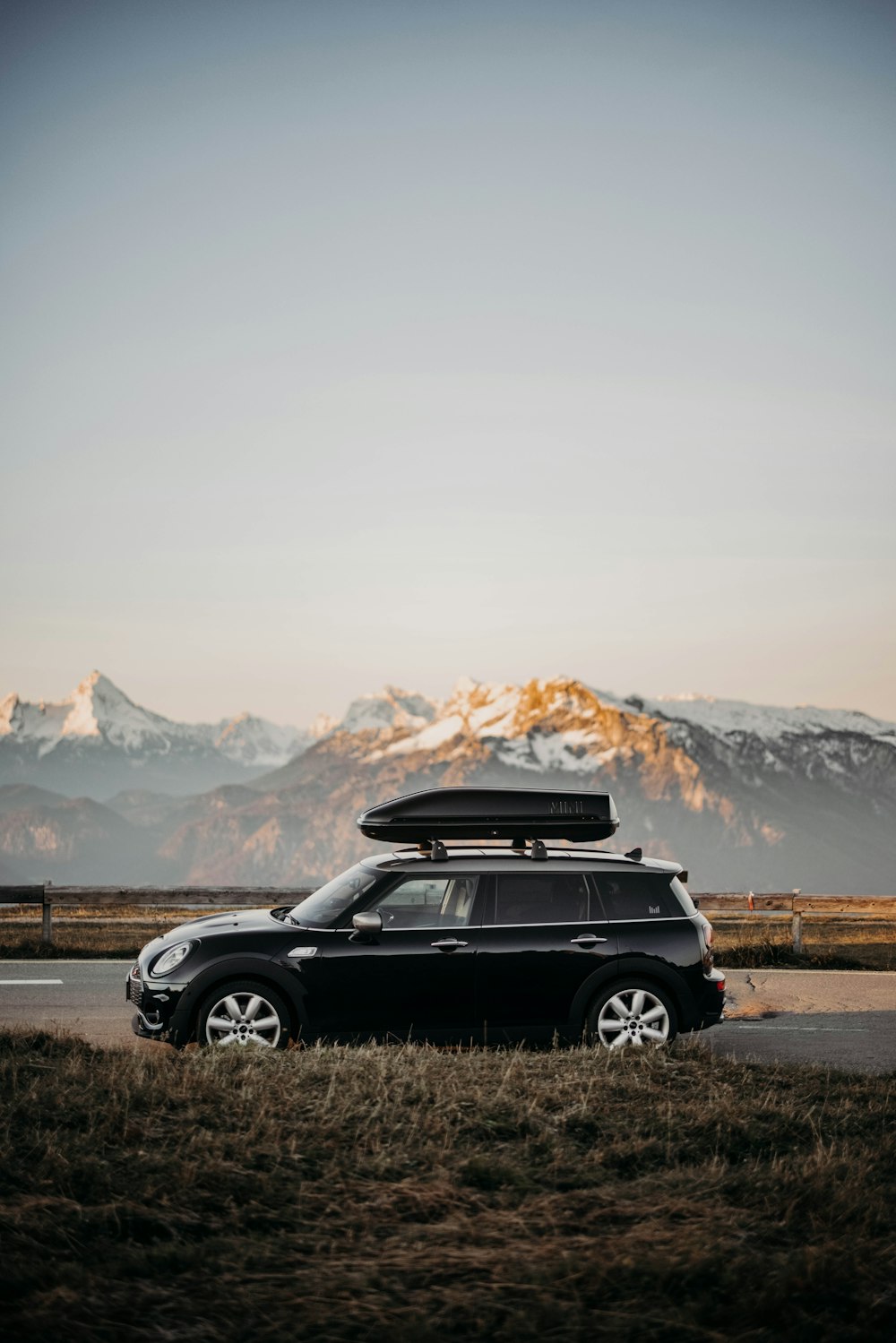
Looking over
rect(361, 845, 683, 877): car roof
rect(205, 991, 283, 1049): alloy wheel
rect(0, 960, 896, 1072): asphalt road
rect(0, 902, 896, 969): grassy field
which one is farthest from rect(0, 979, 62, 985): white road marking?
rect(205, 991, 283, 1049): alloy wheel

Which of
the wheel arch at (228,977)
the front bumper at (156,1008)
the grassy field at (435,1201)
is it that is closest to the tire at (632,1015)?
the grassy field at (435,1201)

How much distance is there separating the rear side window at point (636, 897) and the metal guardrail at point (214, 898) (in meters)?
8.19

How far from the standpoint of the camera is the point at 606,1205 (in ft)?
17.9

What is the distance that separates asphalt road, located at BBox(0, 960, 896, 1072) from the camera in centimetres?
1070

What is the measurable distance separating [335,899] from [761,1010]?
5.69 metres

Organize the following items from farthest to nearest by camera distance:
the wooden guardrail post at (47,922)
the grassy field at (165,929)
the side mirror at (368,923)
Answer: the wooden guardrail post at (47,922) → the grassy field at (165,929) → the side mirror at (368,923)

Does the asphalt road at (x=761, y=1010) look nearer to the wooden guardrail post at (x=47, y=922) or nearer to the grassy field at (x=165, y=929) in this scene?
the grassy field at (x=165, y=929)

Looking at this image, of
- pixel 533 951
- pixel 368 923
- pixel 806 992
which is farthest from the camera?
pixel 806 992

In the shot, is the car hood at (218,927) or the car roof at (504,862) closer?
the car hood at (218,927)

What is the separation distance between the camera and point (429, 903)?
9.45 meters

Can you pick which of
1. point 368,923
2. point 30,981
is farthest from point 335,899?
point 30,981

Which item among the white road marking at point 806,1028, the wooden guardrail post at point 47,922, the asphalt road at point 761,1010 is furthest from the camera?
the wooden guardrail post at point 47,922

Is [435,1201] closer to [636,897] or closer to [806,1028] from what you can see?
[636,897]

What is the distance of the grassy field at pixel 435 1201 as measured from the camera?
427 centimetres
